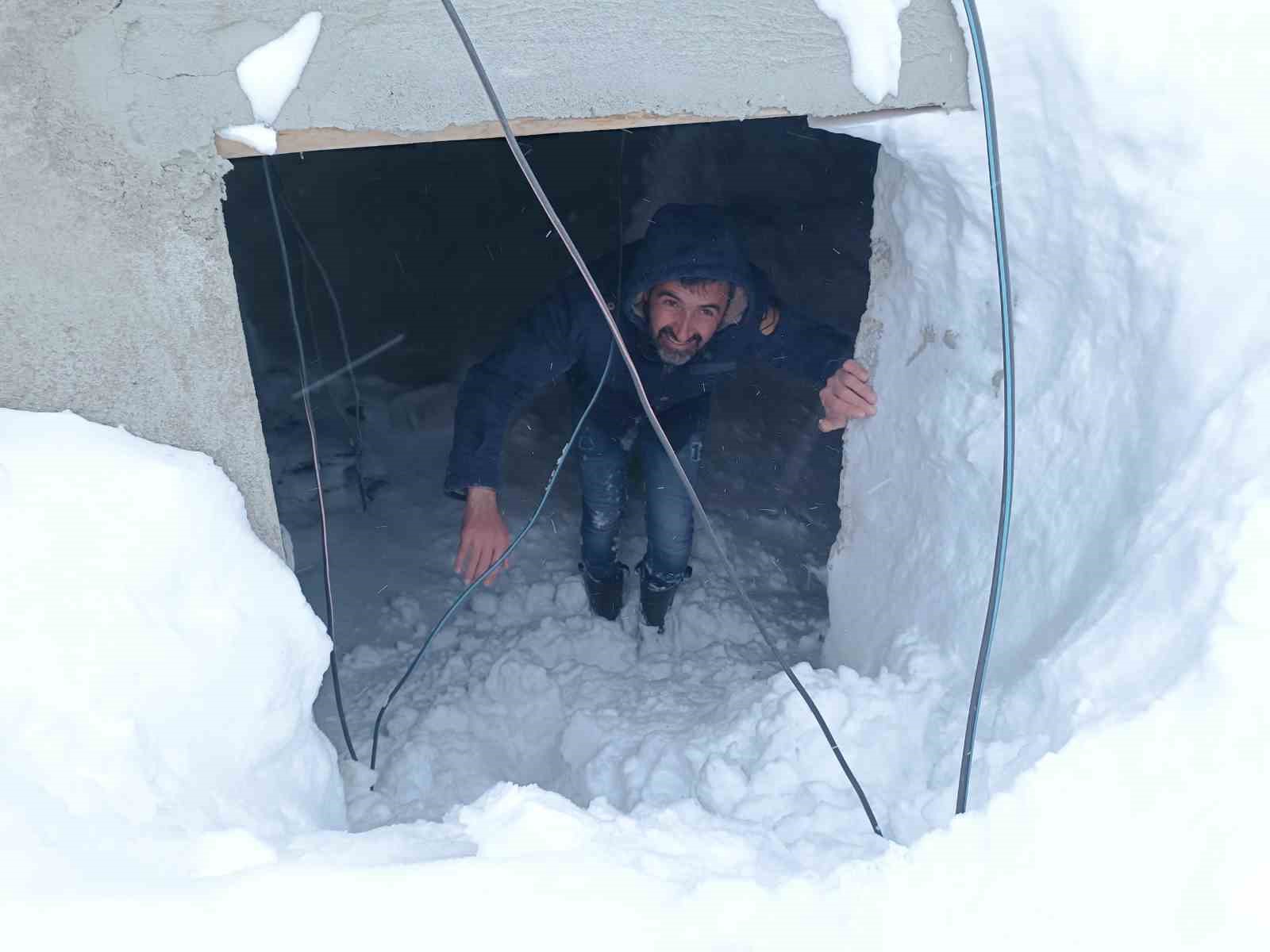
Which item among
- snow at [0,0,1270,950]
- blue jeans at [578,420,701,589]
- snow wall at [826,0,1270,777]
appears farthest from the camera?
blue jeans at [578,420,701,589]

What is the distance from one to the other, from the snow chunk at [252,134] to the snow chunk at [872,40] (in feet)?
2.94

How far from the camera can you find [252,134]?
1.45 m

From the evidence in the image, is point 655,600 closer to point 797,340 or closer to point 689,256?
point 797,340

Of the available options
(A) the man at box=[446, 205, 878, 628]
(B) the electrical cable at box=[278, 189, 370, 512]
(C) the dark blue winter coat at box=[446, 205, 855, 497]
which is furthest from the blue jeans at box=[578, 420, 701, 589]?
(B) the electrical cable at box=[278, 189, 370, 512]

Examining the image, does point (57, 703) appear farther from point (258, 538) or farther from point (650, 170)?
point (650, 170)

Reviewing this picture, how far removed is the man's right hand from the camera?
266 centimetres

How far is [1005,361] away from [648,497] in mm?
1422

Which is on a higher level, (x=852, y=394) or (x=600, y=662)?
(x=852, y=394)

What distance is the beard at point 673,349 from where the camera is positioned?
8.50 ft

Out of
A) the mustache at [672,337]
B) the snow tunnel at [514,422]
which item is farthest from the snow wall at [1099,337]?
the snow tunnel at [514,422]

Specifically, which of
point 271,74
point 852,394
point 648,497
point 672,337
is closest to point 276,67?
point 271,74

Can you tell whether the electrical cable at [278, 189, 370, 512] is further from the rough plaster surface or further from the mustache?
the rough plaster surface

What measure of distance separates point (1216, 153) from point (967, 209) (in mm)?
429

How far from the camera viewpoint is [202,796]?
1.43 metres
